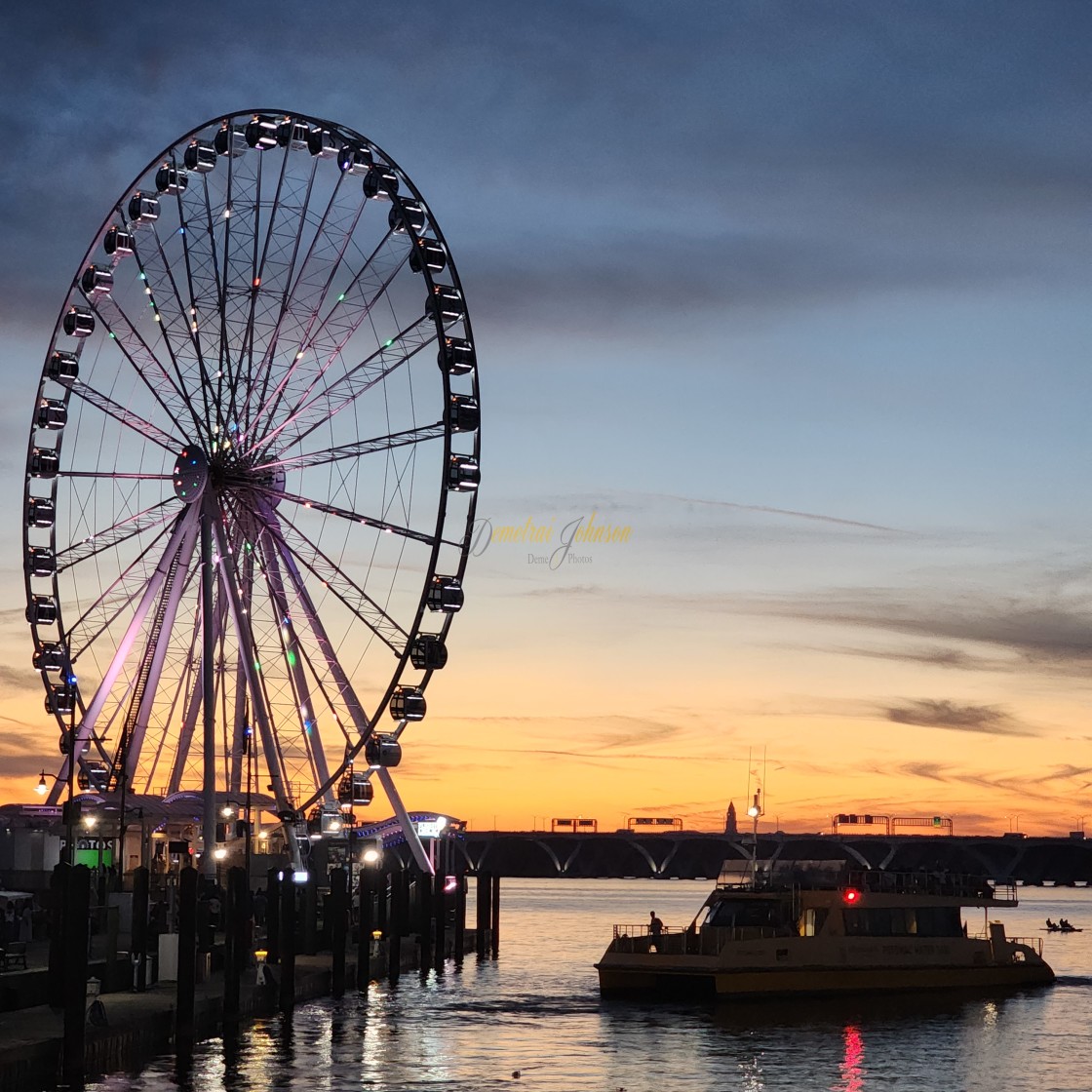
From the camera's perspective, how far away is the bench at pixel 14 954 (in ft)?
154

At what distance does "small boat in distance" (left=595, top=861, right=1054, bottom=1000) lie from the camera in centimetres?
6272

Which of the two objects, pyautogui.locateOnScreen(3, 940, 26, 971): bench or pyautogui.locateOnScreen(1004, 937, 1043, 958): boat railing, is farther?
pyautogui.locateOnScreen(1004, 937, 1043, 958): boat railing

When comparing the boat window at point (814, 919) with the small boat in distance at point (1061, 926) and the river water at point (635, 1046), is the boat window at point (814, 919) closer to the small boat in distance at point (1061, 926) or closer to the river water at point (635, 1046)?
the river water at point (635, 1046)

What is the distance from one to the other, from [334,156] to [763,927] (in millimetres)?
32961

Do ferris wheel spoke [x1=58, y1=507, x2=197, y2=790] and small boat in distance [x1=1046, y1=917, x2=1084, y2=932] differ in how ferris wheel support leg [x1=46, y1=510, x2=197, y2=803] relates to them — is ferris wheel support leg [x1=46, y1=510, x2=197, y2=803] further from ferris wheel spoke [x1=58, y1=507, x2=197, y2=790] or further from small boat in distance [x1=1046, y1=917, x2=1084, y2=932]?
small boat in distance [x1=1046, y1=917, x2=1084, y2=932]

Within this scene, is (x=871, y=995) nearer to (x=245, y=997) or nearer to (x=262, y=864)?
(x=245, y=997)

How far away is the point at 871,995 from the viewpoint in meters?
66.8

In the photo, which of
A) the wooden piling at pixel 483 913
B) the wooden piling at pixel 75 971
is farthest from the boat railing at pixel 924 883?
the wooden piling at pixel 75 971

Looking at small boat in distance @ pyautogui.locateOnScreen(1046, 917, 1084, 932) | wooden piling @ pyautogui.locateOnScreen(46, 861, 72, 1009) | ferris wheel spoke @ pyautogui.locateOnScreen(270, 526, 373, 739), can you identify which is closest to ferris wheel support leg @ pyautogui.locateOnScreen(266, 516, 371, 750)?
ferris wheel spoke @ pyautogui.locateOnScreen(270, 526, 373, 739)

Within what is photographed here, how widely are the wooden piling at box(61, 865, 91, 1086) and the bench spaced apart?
828 cm

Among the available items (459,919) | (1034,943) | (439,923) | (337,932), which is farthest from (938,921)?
(1034,943)

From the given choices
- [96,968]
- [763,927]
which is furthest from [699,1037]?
[96,968]

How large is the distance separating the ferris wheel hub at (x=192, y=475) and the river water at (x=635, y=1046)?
18.4 metres

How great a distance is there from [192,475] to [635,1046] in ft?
84.0
